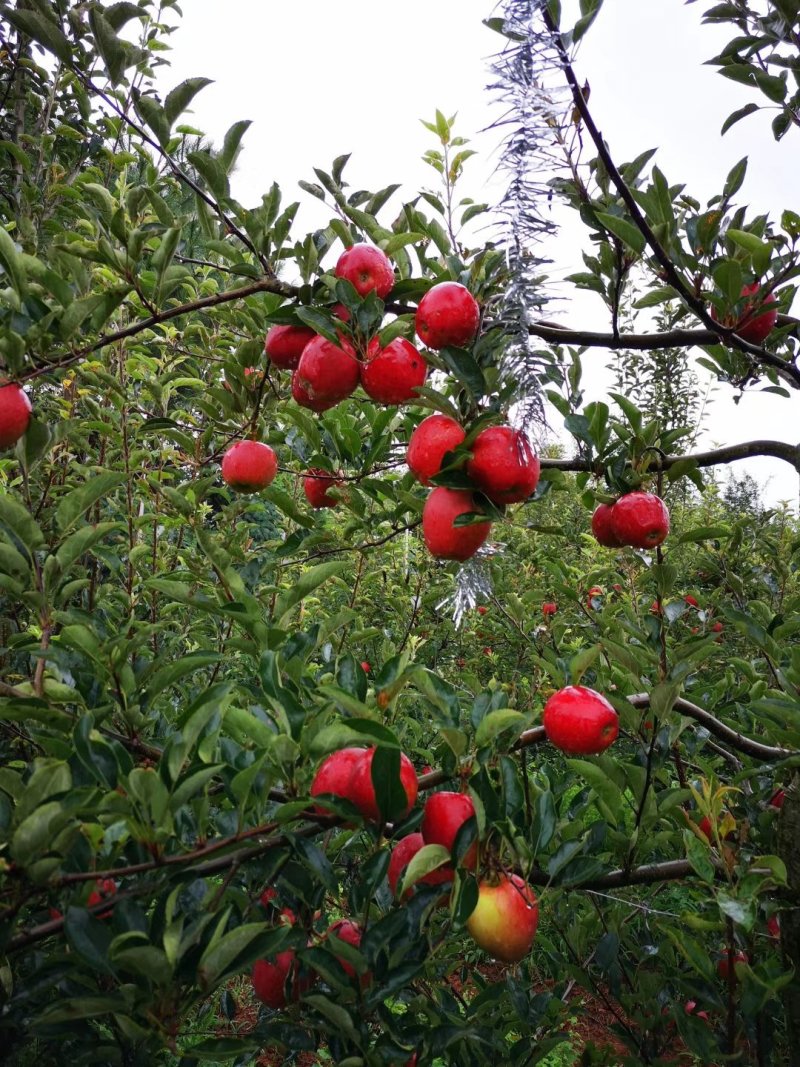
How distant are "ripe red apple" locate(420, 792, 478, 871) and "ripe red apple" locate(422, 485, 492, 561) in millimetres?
334

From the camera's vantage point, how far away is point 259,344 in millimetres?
1414

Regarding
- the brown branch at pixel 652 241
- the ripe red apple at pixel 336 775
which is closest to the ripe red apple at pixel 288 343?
the brown branch at pixel 652 241

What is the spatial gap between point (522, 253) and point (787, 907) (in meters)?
1.06

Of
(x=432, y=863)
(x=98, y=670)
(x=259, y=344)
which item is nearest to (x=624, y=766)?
(x=432, y=863)

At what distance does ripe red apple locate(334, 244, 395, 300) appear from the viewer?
1035 mm

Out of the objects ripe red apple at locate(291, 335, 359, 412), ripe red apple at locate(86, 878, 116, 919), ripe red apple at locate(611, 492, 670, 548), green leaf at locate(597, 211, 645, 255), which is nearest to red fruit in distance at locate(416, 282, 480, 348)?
ripe red apple at locate(291, 335, 359, 412)

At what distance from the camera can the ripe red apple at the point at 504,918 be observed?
98 cm

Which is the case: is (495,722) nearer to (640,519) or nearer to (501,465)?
(501,465)

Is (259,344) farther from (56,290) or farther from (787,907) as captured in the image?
(787,907)

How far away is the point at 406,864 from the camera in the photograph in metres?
1.01

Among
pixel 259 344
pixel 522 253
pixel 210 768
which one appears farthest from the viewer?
pixel 259 344

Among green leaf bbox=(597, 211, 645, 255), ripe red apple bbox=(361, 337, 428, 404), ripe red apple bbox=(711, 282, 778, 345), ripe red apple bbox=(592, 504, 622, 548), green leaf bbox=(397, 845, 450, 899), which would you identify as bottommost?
green leaf bbox=(397, 845, 450, 899)

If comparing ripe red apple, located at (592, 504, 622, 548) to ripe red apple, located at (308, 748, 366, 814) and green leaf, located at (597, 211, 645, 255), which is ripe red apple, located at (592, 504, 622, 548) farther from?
ripe red apple, located at (308, 748, 366, 814)

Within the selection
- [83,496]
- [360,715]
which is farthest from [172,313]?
[360,715]
